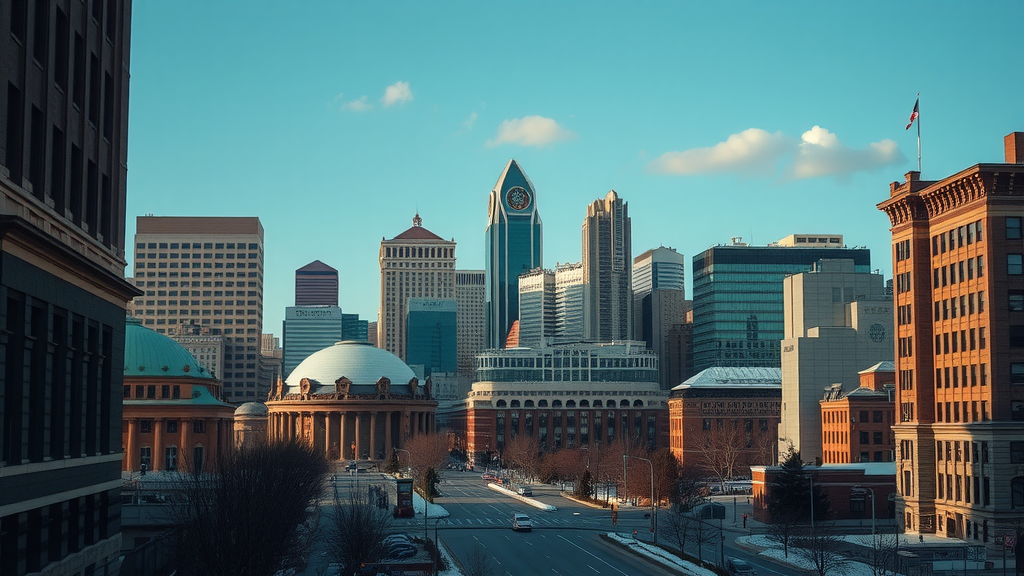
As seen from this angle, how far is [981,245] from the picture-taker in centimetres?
9488

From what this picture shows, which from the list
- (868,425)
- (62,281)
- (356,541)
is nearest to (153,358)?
(868,425)

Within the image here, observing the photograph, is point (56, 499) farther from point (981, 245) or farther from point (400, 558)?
point (981, 245)

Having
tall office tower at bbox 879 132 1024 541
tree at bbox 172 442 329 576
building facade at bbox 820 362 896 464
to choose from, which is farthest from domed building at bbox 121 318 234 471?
tree at bbox 172 442 329 576

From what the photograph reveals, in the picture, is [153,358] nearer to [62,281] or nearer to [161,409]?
[161,409]

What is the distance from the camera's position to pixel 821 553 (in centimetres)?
7425

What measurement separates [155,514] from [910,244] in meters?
67.4

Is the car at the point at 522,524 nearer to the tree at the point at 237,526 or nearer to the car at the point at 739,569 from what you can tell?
the car at the point at 739,569

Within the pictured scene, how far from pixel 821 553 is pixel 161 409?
4544 inches

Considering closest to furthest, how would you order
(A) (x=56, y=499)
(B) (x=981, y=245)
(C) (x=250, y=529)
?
1. (A) (x=56, y=499)
2. (C) (x=250, y=529)
3. (B) (x=981, y=245)

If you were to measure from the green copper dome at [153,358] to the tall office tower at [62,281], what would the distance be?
129 meters

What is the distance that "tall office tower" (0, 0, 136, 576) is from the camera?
3095 centimetres

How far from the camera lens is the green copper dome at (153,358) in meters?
168

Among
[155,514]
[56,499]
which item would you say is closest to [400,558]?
[155,514]

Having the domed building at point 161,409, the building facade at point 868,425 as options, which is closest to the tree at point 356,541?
the domed building at point 161,409
